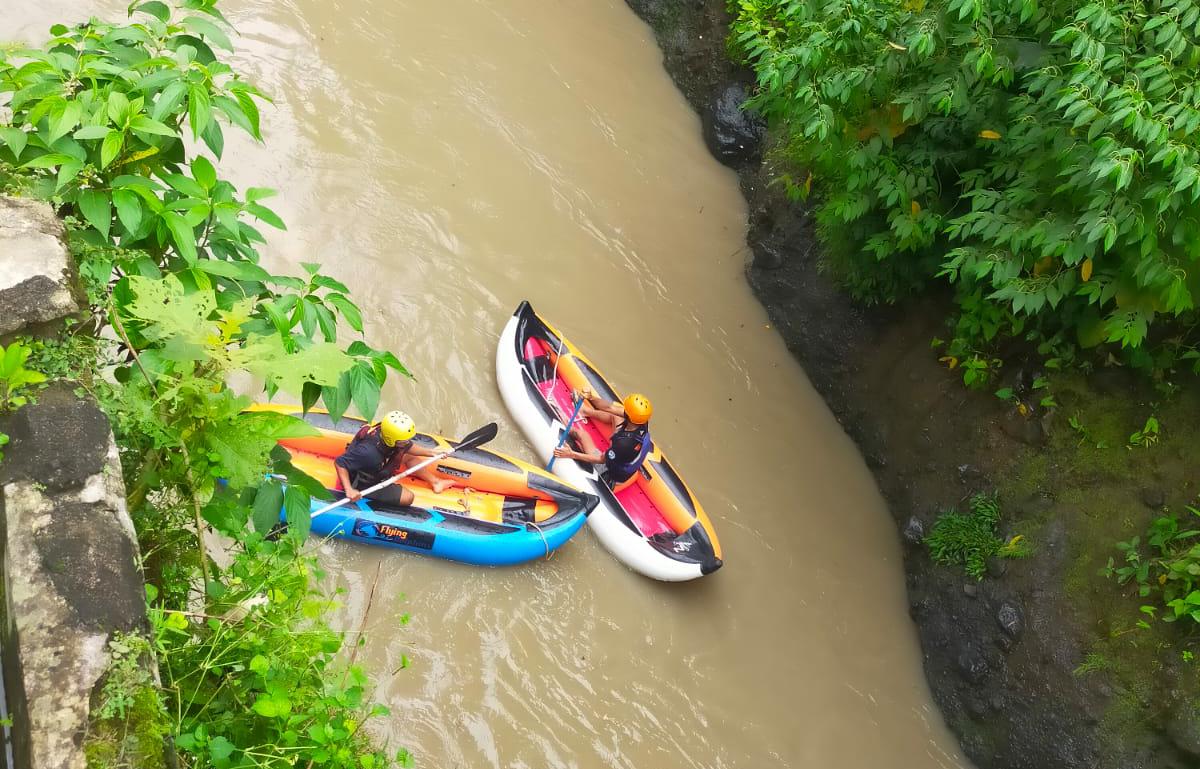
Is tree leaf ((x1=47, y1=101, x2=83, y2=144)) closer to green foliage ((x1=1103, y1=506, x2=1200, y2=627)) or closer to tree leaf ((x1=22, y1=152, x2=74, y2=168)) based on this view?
tree leaf ((x1=22, y1=152, x2=74, y2=168))

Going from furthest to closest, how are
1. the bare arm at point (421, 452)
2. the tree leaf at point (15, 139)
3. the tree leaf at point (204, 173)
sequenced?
1. the bare arm at point (421, 452)
2. the tree leaf at point (204, 173)
3. the tree leaf at point (15, 139)

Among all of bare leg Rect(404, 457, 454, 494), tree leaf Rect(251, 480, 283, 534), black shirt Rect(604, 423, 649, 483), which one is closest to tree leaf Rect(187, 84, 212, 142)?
tree leaf Rect(251, 480, 283, 534)

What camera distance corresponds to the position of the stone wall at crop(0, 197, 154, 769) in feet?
6.22

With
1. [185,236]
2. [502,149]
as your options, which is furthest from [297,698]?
[502,149]

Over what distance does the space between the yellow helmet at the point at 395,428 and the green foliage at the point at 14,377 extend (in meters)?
3.68

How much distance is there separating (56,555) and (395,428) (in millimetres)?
3853

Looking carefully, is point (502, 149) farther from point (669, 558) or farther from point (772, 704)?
point (772, 704)

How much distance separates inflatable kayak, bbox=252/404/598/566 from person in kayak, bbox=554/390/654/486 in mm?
418

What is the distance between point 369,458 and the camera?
5992mm

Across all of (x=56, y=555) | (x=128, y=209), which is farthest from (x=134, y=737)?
(x=128, y=209)

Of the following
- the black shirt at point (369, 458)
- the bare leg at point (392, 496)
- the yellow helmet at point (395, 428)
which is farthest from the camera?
the bare leg at point (392, 496)

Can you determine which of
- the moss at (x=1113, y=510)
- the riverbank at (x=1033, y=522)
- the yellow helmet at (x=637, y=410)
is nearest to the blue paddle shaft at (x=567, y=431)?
the yellow helmet at (x=637, y=410)

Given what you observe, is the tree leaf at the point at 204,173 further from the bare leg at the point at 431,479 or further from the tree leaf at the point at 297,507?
the bare leg at the point at 431,479

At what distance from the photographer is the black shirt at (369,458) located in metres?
6.00
